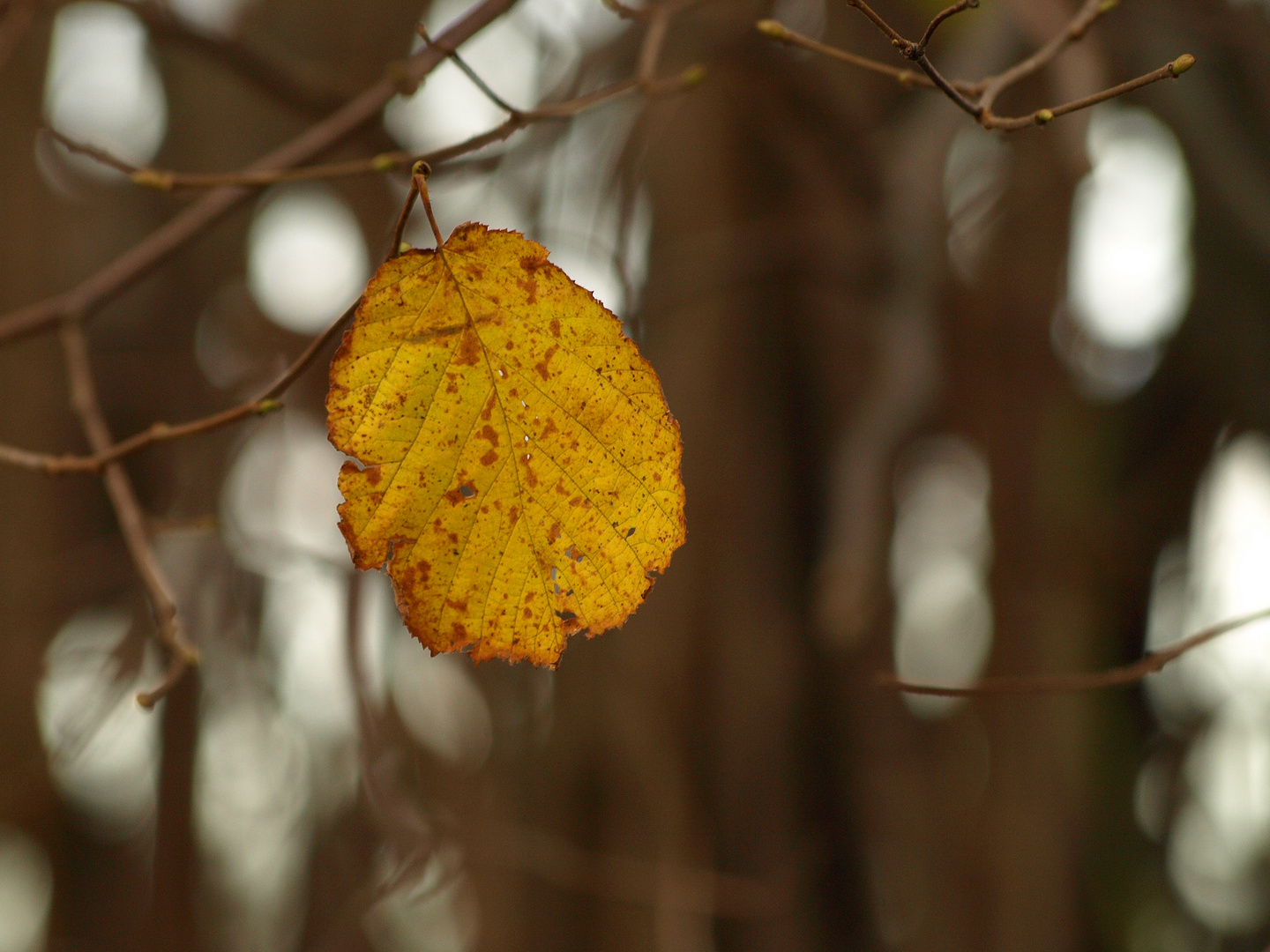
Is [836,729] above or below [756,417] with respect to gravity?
below

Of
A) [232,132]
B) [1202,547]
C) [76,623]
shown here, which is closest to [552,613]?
[1202,547]

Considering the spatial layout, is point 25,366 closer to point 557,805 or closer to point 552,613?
point 557,805

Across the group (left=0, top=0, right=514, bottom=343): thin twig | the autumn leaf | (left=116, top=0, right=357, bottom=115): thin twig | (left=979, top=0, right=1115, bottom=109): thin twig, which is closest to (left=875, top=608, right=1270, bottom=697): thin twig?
the autumn leaf

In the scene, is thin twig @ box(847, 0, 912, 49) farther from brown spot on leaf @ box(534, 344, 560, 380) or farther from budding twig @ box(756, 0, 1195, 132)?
brown spot on leaf @ box(534, 344, 560, 380)

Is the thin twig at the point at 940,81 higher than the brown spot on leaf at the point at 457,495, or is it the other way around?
the thin twig at the point at 940,81

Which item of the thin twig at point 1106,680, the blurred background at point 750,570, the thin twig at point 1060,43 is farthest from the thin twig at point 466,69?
the blurred background at point 750,570

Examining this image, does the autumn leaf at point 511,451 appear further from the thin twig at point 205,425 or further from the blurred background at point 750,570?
the blurred background at point 750,570
